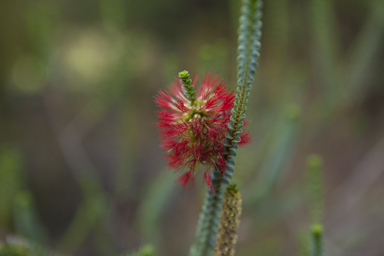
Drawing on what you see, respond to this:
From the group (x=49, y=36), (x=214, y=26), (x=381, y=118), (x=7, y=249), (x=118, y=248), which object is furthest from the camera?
(x=214, y=26)

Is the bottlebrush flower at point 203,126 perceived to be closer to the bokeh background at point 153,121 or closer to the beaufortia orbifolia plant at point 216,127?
the beaufortia orbifolia plant at point 216,127

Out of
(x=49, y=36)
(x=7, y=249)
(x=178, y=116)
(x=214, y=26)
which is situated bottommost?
(x=7, y=249)

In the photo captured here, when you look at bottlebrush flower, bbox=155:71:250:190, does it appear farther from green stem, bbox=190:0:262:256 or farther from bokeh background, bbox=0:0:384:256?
bokeh background, bbox=0:0:384:256

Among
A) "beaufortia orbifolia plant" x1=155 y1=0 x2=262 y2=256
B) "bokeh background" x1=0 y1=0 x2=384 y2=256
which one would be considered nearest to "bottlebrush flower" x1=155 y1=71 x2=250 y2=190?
"beaufortia orbifolia plant" x1=155 y1=0 x2=262 y2=256

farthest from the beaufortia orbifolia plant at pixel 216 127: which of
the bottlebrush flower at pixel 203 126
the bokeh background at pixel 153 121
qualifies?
the bokeh background at pixel 153 121

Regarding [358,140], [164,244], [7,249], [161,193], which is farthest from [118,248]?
[358,140]

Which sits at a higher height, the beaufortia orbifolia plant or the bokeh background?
the bokeh background

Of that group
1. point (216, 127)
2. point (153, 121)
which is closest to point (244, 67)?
point (216, 127)

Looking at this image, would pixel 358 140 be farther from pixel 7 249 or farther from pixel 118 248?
pixel 7 249
